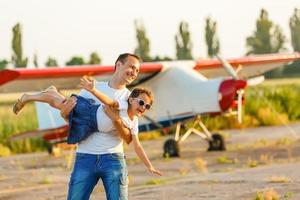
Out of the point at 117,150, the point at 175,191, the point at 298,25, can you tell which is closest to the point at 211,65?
the point at 175,191

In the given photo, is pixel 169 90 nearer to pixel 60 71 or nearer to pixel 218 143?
pixel 218 143

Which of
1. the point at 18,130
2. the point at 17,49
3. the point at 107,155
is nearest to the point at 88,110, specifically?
the point at 107,155

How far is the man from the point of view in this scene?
522cm

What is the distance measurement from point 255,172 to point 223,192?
2.40m

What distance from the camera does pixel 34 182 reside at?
1248 centimetres

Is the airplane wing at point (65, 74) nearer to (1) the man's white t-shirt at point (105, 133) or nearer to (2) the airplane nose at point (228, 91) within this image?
(2) the airplane nose at point (228, 91)

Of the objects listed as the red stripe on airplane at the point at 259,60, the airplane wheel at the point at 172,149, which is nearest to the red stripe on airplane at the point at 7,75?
the airplane wheel at the point at 172,149

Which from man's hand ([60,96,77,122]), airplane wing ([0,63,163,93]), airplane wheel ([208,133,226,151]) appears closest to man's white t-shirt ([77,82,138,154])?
man's hand ([60,96,77,122])

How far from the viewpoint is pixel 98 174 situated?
526 centimetres

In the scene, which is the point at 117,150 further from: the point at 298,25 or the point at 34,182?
the point at 298,25

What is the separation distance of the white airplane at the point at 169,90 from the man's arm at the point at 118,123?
9781 mm

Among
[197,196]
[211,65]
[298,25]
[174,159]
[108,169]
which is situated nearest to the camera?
[108,169]

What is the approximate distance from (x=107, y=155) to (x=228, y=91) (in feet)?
37.8

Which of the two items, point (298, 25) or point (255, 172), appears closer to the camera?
point (255, 172)
